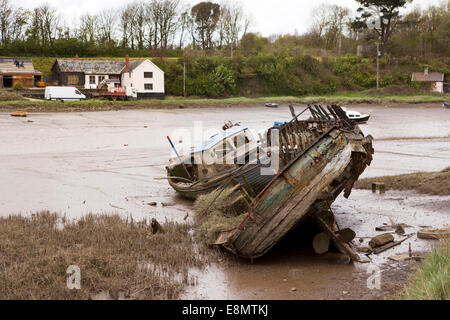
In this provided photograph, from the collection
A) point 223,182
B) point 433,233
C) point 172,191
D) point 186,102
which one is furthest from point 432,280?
point 186,102

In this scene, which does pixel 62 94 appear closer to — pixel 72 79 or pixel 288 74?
pixel 72 79

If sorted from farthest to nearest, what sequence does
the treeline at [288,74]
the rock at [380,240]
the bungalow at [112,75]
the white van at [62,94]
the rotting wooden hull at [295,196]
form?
the treeline at [288,74] → the bungalow at [112,75] → the white van at [62,94] → the rock at [380,240] → the rotting wooden hull at [295,196]

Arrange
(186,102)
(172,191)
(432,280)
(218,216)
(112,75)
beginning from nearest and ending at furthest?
(432,280)
(218,216)
(172,191)
(186,102)
(112,75)

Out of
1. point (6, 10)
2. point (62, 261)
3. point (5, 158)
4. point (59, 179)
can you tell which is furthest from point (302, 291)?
point (6, 10)

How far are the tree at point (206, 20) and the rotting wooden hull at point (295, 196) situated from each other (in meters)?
66.0

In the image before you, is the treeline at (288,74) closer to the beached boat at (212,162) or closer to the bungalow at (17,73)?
the bungalow at (17,73)

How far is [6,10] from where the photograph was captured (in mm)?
68312

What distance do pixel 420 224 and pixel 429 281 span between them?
4365 millimetres

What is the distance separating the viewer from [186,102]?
46688 millimetres

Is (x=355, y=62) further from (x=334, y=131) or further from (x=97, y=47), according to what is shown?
(x=334, y=131)

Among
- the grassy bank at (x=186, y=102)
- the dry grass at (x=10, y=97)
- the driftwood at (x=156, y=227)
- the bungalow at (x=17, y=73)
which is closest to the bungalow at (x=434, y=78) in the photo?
Answer: the grassy bank at (x=186, y=102)

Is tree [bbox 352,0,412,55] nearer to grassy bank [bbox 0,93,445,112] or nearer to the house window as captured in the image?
grassy bank [bbox 0,93,445,112]

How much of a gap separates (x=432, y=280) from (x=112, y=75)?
50047mm

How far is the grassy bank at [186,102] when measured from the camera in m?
39.0
